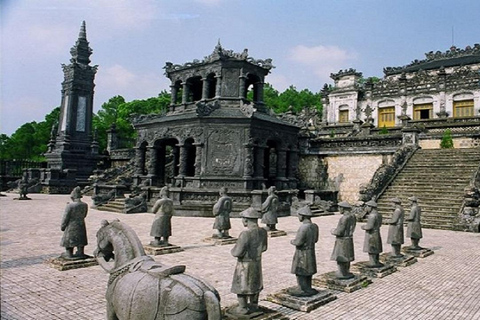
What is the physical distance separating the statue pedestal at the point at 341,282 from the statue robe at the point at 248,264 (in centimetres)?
218

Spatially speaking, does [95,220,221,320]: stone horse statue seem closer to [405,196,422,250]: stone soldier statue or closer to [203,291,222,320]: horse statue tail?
[203,291,222,320]: horse statue tail

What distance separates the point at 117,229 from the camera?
4.30 meters

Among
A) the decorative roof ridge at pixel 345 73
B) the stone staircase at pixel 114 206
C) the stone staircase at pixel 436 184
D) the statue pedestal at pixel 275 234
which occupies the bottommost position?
the statue pedestal at pixel 275 234

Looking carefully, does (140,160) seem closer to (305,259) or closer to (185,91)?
(185,91)

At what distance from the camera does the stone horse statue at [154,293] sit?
3273 millimetres

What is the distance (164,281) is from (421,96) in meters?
39.8

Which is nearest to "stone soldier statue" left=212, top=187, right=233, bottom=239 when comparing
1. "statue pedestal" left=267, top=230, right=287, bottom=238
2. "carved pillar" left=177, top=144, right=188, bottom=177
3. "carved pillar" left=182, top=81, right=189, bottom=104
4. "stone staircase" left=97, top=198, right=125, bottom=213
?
"statue pedestal" left=267, top=230, right=287, bottom=238

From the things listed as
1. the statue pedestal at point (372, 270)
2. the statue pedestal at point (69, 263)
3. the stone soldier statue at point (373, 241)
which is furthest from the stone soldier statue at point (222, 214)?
the stone soldier statue at point (373, 241)

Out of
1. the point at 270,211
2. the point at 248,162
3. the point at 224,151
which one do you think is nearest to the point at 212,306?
the point at 270,211

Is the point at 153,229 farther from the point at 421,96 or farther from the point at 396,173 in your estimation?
the point at 421,96

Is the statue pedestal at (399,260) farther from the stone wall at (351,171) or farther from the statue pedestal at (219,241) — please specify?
the stone wall at (351,171)

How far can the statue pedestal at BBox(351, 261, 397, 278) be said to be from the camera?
7952 millimetres

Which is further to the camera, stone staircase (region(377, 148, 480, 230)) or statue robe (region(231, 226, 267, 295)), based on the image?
stone staircase (region(377, 148, 480, 230))

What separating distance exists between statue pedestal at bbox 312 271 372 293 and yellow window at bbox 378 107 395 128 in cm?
3476
